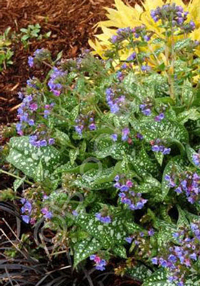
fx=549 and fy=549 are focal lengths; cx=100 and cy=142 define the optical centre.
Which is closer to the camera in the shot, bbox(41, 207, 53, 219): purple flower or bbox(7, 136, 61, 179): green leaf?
bbox(41, 207, 53, 219): purple flower

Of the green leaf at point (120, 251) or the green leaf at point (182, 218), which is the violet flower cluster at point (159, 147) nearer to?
the green leaf at point (182, 218)

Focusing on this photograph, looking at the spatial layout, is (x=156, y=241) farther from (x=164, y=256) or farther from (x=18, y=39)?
(x=18, y=39)

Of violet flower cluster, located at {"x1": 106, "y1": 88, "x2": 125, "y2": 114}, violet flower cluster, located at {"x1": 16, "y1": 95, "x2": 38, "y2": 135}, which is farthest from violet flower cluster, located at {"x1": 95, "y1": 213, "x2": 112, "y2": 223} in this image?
violet flower cluster, located at {"x1": 16, "y1": 95, "x2": 38, "y2": 135}

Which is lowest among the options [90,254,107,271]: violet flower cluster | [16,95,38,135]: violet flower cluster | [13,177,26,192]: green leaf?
[90,254,107,271]: violet flower cluster

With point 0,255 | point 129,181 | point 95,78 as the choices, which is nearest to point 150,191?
point 129,181

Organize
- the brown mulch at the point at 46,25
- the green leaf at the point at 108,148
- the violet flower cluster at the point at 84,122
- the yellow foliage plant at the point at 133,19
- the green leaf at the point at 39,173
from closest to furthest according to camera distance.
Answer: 1. the violet flower cluster at the point at 84,122
2. the green leaf at the point at 108,148
3. the green leaf at the point at 39,173
4. the yellow foliage plant at the point at 133,19
5. the brown mulch at the point at 46,25

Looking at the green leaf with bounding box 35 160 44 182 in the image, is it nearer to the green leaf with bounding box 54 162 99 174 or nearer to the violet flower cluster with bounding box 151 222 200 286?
the green leaf with bounding box 54 162 99 174

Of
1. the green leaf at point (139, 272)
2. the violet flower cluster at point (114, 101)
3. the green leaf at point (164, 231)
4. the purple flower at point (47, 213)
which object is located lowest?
the green leaf at point (139, 272)

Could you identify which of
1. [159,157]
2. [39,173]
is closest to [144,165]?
[159,157]

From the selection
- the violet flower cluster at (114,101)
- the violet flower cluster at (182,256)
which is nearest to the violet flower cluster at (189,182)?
the violet flower cluster at (182,256)
